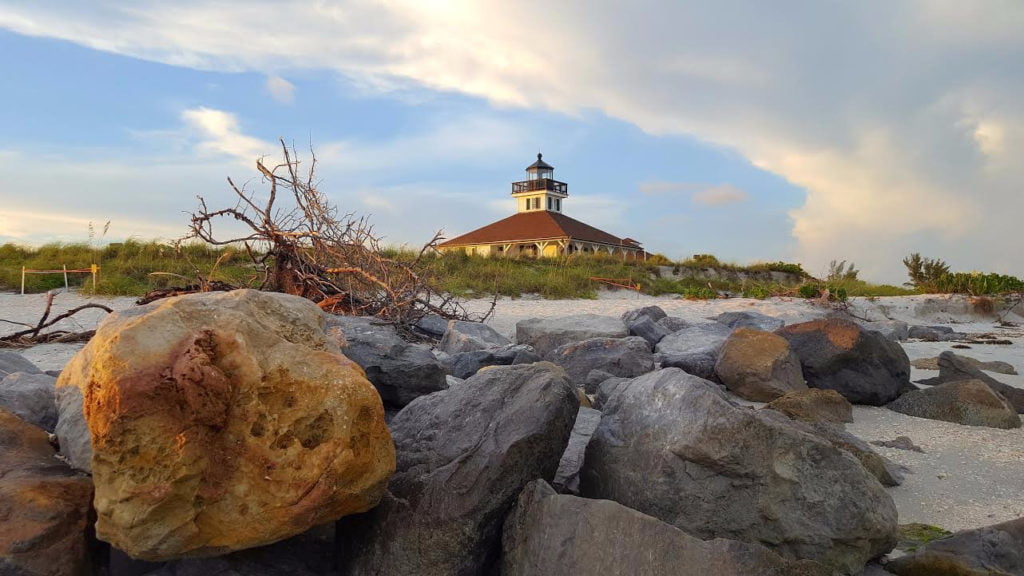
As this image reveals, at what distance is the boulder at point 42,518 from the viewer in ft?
7.68

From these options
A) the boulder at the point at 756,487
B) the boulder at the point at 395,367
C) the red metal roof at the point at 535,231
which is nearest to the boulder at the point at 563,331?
the boulder at the point at 395,367

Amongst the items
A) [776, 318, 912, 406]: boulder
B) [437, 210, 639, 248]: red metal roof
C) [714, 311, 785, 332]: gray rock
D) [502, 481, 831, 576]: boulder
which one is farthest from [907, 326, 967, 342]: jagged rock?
[437, 210, 639, 248]: red metal roof

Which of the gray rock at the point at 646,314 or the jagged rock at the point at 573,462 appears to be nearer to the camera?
the jagged rock at the point at 573,462

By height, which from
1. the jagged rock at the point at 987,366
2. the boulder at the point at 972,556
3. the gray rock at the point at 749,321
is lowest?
the boulder at the point at 972,556

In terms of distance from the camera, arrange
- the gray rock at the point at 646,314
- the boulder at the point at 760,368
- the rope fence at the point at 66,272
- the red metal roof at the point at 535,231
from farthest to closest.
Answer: the red metal roof at the point at 535,231 < the rope fence at the point at 66,272 < the gray rock at the point at 646,314 < the boulder at the point at 760,368

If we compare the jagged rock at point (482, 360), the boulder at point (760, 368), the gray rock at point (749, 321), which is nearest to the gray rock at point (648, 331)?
the gray rock at point (749, 321)

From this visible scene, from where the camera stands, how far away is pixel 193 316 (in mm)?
2289

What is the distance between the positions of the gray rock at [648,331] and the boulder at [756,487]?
16.2ft

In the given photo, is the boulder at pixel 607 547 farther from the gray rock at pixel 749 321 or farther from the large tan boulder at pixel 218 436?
the gray rock at pixel 749 321

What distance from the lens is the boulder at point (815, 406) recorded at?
14.8 ft

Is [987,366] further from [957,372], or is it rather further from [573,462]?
[573,462]

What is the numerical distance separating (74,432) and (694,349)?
5.32m

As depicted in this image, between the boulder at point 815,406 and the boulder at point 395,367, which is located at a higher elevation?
the boulder at point 395,367

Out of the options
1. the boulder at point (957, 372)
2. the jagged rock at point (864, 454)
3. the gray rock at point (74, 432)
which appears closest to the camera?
the gray rock at point (74, 432)
